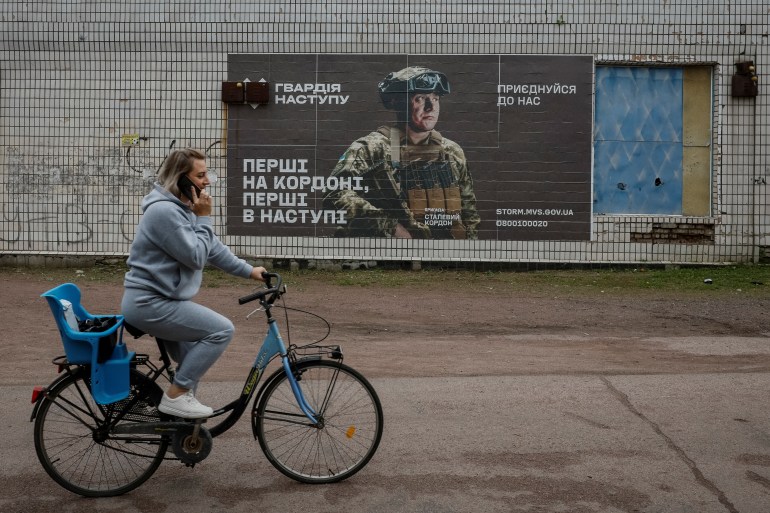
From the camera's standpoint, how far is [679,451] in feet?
18.1

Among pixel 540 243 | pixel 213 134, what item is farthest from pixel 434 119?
pixel 213 134

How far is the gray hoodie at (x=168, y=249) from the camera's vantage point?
455 centimetres

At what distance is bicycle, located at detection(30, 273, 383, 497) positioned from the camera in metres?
4.66

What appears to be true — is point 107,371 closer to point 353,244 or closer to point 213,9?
point 353,244

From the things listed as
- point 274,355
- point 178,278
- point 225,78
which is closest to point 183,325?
point 178,278

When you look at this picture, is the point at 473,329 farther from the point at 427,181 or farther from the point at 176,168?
the point at 176,168

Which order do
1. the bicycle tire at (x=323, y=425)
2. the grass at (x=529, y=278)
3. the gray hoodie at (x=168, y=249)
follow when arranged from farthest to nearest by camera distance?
the grass at (x=529, y=278)
the bicycle tire at (x=323, y=425)
the gray hoodie at (x=168, y=249)

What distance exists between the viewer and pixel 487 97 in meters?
14.0

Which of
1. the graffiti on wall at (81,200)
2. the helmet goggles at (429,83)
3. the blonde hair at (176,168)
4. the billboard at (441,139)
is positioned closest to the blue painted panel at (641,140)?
the billboard at (441,139)

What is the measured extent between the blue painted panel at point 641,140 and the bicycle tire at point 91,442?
34.8 feet

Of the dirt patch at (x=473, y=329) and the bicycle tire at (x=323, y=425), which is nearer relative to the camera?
the bicycle tire at (x=323, y=425)

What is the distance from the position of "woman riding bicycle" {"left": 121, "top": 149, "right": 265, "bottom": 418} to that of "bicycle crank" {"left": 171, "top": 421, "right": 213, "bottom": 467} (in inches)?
4.2

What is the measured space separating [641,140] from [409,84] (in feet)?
12.7

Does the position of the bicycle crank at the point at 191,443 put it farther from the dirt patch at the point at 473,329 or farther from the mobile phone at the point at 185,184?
the dirt patch at the point at 473,329
